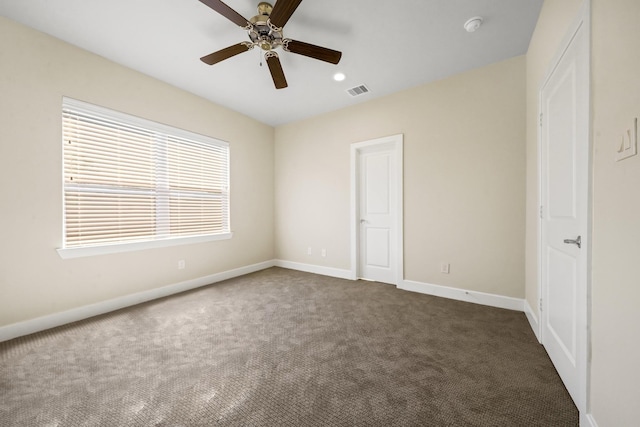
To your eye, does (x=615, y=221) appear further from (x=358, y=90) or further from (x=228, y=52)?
(x=358, y=90)

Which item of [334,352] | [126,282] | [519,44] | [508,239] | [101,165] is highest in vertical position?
[519,44]

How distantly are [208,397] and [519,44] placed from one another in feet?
13.3

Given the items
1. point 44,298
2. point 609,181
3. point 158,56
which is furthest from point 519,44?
point 44,298

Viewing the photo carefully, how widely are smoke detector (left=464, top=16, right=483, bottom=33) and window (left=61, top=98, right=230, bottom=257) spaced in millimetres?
3475

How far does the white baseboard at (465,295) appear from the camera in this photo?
2.73 metres

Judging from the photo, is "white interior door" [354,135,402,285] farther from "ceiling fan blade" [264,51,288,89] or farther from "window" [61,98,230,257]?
"window" [61,98,230,257]

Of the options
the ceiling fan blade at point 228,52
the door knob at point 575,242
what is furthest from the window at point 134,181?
the door knob at point 575,242

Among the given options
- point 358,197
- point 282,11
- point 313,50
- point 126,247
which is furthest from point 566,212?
point 126,247

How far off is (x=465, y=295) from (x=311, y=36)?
3.37 m

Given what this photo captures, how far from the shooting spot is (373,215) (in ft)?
12.9

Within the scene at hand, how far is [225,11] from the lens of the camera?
176cm

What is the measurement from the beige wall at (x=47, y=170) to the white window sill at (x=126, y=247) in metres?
0.06

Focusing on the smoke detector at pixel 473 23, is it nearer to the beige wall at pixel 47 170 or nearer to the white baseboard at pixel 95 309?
the beige wall at pixel 47 170

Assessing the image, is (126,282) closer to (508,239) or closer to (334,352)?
(334,352)
